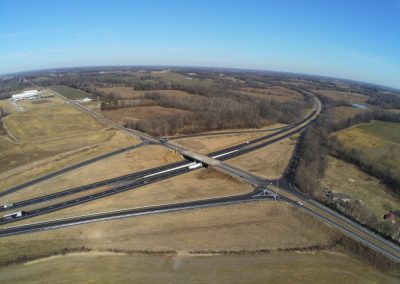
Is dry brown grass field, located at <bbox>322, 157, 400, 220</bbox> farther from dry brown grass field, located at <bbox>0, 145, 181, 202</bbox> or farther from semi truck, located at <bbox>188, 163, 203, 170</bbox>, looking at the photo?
dry brown grass field, located at <bbox>0, 145, 181, 202</bbox>

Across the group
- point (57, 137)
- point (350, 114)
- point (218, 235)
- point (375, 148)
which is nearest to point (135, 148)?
point (57, 137)

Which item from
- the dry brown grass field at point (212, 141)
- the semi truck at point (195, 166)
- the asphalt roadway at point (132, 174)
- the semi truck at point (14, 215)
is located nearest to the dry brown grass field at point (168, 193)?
the semi truck at point (14, 215)

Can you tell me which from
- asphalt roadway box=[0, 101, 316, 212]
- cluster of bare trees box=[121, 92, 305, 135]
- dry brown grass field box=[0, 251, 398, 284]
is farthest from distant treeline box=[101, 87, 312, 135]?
dry brown grass field box=[0, 251, 398, 284]

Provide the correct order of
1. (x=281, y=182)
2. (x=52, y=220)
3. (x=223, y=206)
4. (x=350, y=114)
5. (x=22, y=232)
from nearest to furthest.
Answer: (x=22, y=232)
(x=52, y=220)
(x=223, y=206)
(x=281, y=182)
(x=350, y=114)

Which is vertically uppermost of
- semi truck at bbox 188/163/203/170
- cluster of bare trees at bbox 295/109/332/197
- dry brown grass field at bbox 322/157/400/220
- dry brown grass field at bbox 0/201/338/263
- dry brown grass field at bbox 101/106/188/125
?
dry brown grass field at bbox 101/106/188/125

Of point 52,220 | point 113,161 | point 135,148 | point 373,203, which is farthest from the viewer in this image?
point 135,148

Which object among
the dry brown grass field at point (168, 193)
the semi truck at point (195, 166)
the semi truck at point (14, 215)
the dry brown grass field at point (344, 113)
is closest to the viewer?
the semi truck at point (14, 215)

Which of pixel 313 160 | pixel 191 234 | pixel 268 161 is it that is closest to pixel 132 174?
pixel 191 234

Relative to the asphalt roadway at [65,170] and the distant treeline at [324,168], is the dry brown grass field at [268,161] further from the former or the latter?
the asphalt roadway at [65,170]

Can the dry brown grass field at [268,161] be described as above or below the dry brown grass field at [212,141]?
Answer: below

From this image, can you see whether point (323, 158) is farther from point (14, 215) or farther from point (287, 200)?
point (14, 215)

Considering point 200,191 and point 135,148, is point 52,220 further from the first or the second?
point 135,148
